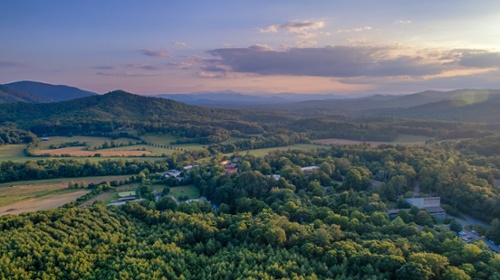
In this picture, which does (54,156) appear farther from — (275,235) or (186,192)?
(275,235)

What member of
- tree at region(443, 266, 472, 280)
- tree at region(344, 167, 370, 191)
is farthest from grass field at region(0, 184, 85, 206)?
tree at region(443, 266, 472, 280)

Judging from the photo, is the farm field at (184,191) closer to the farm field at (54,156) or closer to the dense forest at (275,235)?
Answer: the dense forest at (275,235)

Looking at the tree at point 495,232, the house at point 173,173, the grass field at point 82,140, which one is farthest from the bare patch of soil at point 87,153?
the tree at point 495,232

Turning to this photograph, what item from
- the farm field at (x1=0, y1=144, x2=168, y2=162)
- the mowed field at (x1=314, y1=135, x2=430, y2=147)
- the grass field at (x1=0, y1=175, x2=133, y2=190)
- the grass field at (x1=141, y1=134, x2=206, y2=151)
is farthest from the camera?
the mowed field at (x1=314, y1=135, x2=430, y2=147)

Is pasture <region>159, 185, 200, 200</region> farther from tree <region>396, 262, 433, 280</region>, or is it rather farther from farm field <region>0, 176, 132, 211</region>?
tree <region>396, 262, 433, 280</region>

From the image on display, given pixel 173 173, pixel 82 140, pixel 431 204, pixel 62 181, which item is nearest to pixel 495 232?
pixel 431 204
